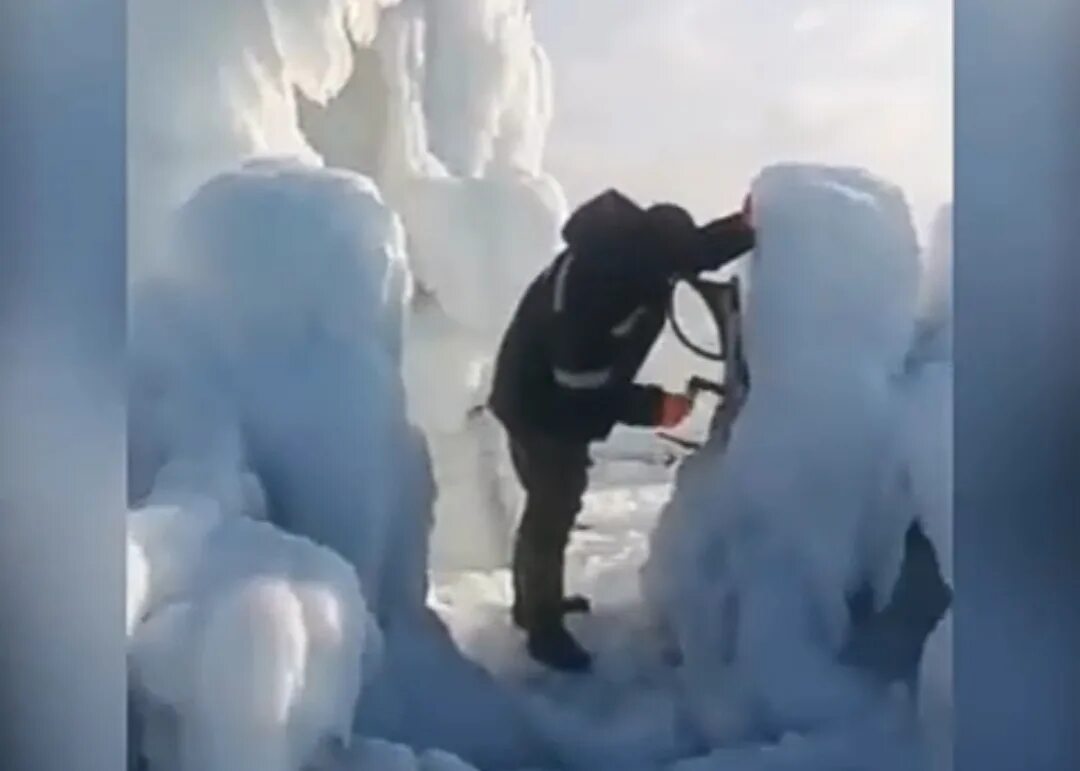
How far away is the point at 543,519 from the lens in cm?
136

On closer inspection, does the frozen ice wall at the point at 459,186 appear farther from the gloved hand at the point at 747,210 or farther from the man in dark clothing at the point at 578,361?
the gloved hand at the point at 747,210

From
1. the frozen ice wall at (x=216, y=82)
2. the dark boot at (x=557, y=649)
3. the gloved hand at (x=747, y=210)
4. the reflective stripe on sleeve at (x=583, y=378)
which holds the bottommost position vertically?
the dark boot at (x=557, y=649)

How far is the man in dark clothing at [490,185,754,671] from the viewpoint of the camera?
53.4 inches

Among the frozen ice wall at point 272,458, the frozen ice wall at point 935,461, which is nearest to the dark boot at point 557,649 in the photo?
the frozen ice wall at point 272,458

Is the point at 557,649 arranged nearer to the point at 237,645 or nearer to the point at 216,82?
the point at 237,645

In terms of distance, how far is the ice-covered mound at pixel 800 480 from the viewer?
1.36 meters

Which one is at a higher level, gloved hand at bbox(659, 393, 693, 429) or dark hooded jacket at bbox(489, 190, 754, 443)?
dark hooded jacket at bbox(489, 190, 754, 443)

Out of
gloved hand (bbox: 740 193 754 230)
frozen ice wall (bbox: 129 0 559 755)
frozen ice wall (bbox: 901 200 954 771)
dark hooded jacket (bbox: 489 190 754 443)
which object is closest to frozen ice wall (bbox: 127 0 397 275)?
frozen ice wall (bbox: 129 0 559 755)

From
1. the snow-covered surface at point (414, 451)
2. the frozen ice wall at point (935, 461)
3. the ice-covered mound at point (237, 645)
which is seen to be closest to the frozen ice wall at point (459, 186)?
the snow-covered surface at point (414, 451)

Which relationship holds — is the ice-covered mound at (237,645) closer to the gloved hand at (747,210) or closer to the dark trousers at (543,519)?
the dark trousers at (543,519)

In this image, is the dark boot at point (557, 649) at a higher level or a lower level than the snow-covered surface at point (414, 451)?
lower

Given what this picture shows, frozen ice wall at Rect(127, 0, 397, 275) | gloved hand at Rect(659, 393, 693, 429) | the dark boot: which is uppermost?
frozen ice wall at Rect(127, 0, 397, 275)

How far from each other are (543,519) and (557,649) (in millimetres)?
106

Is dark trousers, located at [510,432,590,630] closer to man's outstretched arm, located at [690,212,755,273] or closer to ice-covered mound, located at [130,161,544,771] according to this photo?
ice-covered mound, located at [130,161,544,771]
